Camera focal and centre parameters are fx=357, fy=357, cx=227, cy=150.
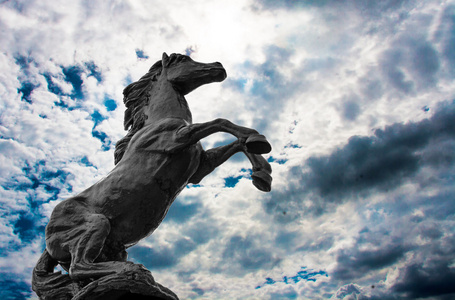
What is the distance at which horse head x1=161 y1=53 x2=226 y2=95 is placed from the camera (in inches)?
218

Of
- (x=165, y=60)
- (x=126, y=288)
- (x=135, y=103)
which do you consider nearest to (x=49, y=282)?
(x=126, y=288)

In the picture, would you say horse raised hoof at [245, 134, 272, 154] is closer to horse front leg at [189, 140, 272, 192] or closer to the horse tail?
horse front leg at [189, 140, 272, 192]

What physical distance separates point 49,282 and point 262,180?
2835 millimetres

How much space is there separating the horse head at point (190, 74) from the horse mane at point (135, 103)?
0.35m

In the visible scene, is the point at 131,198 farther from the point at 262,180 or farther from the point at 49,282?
the point at 262,180

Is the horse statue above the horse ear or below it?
below

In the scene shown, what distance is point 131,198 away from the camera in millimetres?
4309

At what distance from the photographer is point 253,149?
421cm

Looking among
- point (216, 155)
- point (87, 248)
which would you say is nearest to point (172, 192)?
point (216, 155)

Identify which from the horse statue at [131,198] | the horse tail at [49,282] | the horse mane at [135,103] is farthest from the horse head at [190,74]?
the horse tail at [49,282]

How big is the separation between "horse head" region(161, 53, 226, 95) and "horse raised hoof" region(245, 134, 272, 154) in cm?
172

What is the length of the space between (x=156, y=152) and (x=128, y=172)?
1.40 ft

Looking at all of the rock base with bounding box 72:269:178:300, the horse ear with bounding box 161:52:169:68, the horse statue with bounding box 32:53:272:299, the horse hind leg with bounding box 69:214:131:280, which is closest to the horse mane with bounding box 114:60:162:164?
the horse ear with bounding box 161:52:169:68

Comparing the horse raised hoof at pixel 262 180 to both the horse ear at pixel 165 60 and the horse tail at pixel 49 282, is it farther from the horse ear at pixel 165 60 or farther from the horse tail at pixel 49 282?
the horse ear at pixel 165 60
